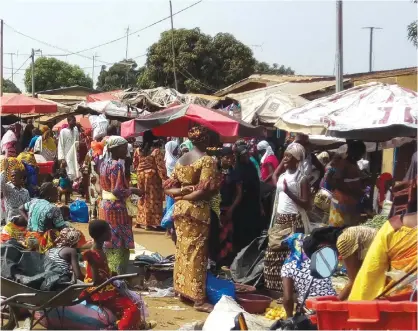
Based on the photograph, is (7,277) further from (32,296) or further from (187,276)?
(187,276)

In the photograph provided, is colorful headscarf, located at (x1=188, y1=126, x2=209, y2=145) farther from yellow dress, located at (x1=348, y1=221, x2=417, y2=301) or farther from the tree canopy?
the tree canopy

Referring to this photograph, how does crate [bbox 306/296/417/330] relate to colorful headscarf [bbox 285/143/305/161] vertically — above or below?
below

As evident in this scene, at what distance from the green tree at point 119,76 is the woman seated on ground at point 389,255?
5468cm

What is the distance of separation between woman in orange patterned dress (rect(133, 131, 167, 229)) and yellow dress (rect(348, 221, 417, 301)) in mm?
9471

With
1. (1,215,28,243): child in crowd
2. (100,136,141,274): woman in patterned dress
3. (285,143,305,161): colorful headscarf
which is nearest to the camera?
(285,143,305,161): colorful headscarf

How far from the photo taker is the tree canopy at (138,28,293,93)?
33125 mm

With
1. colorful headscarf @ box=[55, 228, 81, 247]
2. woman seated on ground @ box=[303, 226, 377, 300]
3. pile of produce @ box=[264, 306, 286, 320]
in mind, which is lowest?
pile of produce @ box=[264, 306, 286, 320]

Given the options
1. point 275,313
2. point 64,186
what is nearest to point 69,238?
point 275,313

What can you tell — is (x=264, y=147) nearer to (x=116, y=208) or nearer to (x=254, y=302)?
(x=116, y=208)

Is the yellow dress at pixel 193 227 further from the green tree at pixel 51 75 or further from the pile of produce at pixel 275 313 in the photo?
the green tree at pixel 51 75

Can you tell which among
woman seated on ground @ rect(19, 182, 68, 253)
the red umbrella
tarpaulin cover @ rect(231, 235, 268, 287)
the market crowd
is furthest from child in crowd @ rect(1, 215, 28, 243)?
the red umbrella

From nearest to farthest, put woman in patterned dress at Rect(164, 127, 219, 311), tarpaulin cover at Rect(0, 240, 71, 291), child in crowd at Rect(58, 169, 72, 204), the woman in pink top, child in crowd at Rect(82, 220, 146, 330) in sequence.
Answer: tarpaulin cover at Rect(0, 240, 71, 291)
child in crowd at Rect(82, 220, 146, 330)
woman in patterned dress at Rect(164, 127, 219, 311)
the woman in pink top
child in crowd at Rect(58, 169, 72, 204)

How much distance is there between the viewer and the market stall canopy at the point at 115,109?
16672 mm

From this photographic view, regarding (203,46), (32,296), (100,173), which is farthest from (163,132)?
(203,46)
